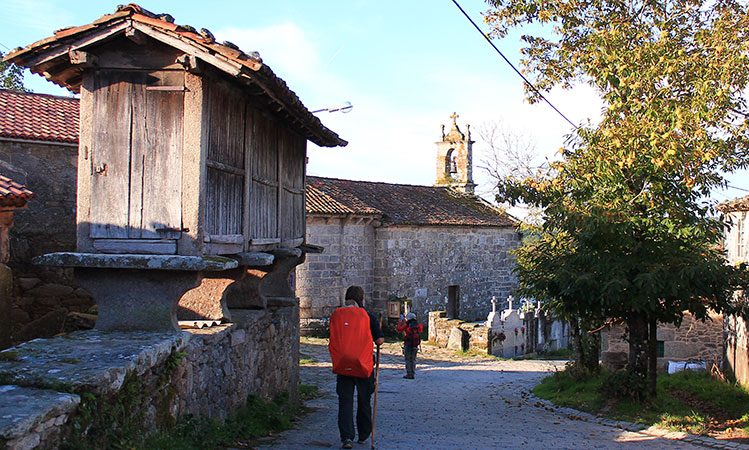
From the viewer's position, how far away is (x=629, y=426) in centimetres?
954

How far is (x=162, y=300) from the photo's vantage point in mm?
6391

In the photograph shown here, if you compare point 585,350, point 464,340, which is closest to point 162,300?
point 585,350

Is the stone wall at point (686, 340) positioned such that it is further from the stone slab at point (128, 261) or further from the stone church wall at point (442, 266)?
the stone slab at point (128, 261)

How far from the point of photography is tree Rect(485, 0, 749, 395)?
9883mm

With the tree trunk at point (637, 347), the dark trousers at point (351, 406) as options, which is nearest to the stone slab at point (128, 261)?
the dark trousers at point (351, 406)

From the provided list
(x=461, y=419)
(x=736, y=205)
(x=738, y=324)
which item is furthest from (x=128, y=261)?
(x=738, y=324)

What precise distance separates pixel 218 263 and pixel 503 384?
31.3ft

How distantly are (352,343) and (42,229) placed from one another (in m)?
7.02

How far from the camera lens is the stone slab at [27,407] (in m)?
3.37

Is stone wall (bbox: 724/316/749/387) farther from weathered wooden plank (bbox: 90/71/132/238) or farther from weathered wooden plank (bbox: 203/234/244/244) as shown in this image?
weathered wooden plank (bbox: 90/71/132/238)

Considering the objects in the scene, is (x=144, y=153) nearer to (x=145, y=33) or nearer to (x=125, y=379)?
(x=145, y=33)

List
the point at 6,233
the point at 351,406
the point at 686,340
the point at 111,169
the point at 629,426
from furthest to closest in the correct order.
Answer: the point at 686,340, the point at 6,233, the point at 629,426, the point at 351,406, the point at 111,169

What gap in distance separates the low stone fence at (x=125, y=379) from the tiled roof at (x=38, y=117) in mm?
5191

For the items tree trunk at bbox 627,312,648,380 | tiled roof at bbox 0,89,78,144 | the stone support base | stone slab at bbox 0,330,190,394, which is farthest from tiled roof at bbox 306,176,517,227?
stone slab at bbox 0,330,190,394
